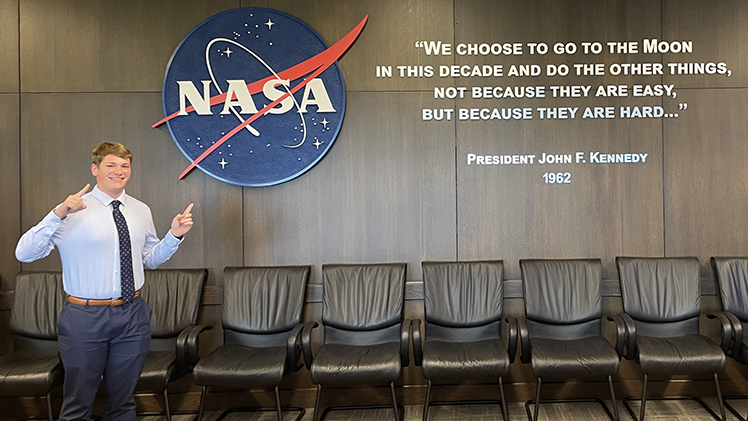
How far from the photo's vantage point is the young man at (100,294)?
2.64 metres

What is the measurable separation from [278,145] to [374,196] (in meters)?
0.82

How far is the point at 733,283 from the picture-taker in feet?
12.2

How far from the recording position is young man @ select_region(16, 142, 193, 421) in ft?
8.66

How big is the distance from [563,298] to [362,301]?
1439 mm

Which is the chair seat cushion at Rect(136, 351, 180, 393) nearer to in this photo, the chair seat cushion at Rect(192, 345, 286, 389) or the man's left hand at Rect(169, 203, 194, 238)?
the chair seat cushion at Rect(192, 345, 286, 389)

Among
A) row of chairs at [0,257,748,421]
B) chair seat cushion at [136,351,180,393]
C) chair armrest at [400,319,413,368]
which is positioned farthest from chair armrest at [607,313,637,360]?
chair seat cushion at [136,351,180,393]

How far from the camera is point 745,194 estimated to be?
13.0 ft

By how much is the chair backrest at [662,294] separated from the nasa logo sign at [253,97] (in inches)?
95.4

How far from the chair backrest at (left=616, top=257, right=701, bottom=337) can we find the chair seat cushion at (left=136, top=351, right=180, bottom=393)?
3123 mm

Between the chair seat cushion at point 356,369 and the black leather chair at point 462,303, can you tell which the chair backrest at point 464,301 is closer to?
the black leather chair at point 462,303

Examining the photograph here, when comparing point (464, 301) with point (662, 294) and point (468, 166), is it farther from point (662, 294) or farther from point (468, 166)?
point (662, 294)

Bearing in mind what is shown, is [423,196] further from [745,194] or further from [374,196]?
[745,194]

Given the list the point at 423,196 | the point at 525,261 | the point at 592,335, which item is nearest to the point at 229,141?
the point at 423,196

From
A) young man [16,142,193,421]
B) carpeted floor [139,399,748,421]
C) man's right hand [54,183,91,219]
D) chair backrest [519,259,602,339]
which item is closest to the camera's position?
man's right hand [54,183,91,219]
